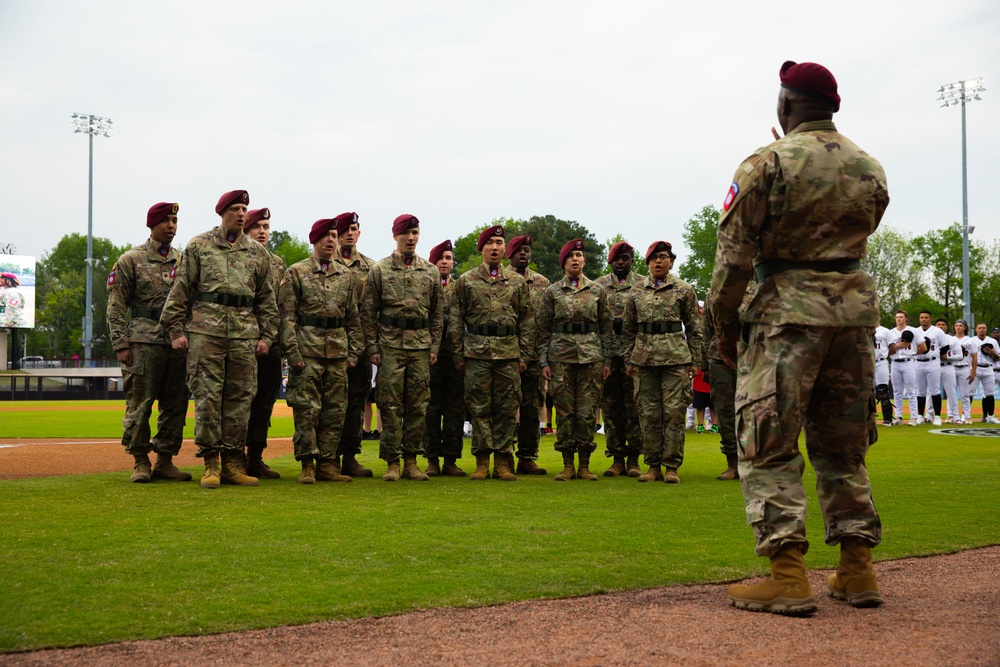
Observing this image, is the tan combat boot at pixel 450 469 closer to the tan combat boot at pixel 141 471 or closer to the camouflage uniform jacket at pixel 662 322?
the camouflage uniform jacket at pixel 662 322

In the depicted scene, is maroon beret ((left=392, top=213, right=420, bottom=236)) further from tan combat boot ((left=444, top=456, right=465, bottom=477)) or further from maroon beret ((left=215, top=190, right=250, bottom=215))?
tan combat boot ((left=444, top=456, right=465, bottom=477))

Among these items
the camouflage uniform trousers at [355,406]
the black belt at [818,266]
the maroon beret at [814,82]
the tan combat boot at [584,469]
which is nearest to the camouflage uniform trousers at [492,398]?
the tan combat boot at [584,469]

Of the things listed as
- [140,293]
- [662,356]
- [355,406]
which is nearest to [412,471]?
[355,406]

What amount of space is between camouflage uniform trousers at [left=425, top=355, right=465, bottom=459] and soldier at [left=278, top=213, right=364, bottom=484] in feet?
3.81

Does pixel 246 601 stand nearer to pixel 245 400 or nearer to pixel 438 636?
pixel 438 636

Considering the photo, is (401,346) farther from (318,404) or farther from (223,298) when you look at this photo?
(223,298)

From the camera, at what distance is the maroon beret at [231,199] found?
8.84 m

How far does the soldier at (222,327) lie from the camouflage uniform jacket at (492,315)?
6.40ft

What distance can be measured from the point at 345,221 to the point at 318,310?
116cm

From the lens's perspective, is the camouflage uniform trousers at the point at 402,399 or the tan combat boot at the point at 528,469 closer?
the camouflage uniform trousers at the point at 402,399

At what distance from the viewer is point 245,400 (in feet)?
28.7

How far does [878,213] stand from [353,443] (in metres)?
6.48

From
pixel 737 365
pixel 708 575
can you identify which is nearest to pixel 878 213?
pixel 737 365

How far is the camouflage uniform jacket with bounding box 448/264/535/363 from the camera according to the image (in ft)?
31.2
